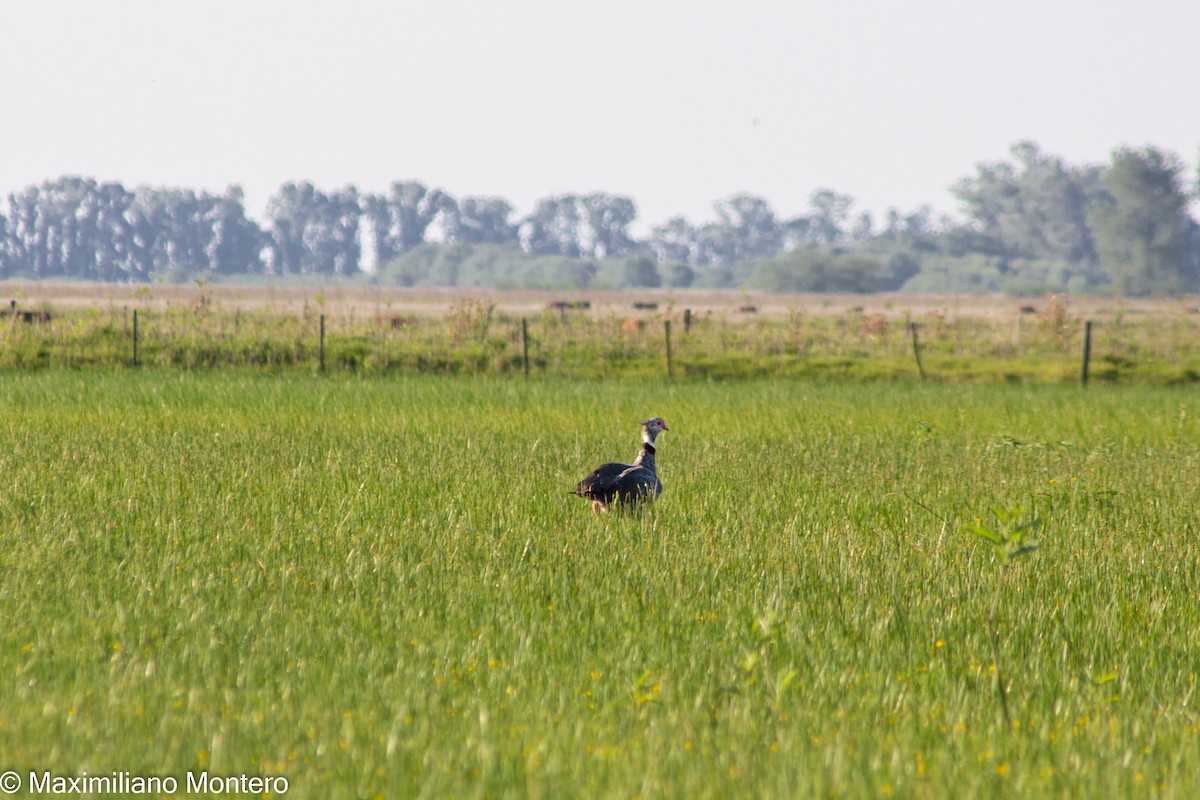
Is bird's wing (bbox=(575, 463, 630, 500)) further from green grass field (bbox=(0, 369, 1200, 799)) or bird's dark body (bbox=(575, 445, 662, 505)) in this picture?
green grass field (bbox=(0, 369, 1200, 799))

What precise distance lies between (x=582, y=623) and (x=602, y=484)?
2.94 meters

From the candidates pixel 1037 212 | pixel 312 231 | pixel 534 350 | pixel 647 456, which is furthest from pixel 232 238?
pixel 647 456

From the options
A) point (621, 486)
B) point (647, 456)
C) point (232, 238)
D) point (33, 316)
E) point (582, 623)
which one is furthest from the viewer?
point (232, 238)

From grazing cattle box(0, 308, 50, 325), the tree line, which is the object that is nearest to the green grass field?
grazing cattle box(0, 308, 50, 325)

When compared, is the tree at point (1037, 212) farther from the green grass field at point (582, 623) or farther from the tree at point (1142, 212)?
the green grass field at point (582, 623)

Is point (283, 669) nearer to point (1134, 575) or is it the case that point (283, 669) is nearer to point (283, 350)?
point (1134, 575)

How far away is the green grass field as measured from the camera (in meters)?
4.60

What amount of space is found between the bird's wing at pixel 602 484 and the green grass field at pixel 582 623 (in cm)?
29

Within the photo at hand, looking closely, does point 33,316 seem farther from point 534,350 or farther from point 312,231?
point 312,231

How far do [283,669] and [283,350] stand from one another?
2455 cm

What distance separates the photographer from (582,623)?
21.9ft

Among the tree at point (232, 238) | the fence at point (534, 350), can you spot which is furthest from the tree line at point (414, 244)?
the fence at point (534, 350)

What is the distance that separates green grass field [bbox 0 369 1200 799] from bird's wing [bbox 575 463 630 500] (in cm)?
29

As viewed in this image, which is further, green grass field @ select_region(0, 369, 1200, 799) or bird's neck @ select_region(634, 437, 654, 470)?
A: bird's neck @ select_region(634, 437, 654, 470)
